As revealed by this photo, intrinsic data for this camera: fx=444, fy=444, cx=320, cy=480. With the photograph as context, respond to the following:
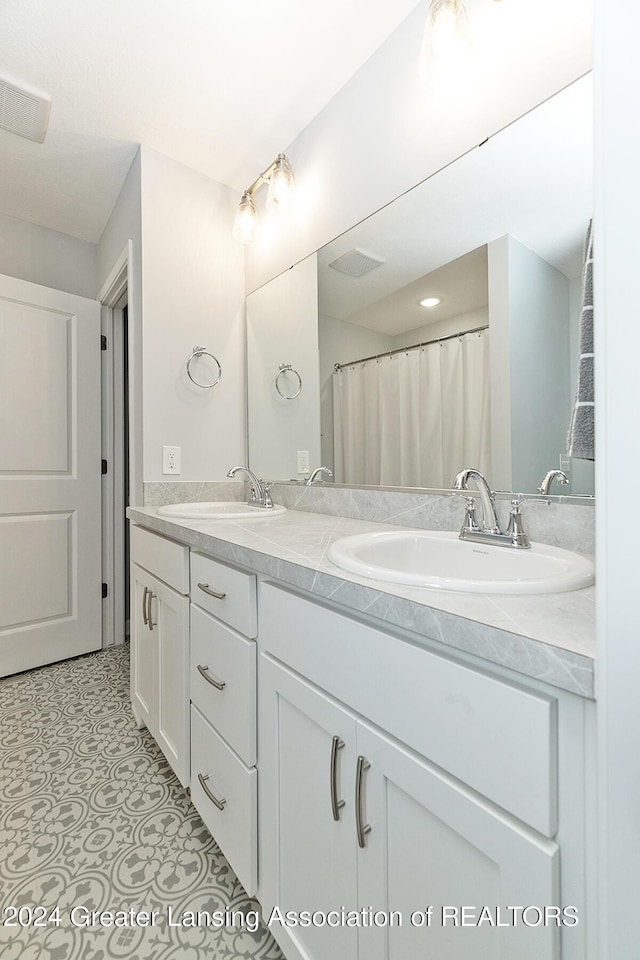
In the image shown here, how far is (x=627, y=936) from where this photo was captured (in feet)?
1.30

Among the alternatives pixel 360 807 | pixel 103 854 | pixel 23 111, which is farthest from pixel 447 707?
pixel 23 111

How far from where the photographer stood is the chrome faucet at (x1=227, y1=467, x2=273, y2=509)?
5.74ft

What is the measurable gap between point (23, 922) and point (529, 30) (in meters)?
2.35

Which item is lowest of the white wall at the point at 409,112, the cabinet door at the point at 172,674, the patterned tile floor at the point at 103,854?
the patterned tile floor at the point at 103,854

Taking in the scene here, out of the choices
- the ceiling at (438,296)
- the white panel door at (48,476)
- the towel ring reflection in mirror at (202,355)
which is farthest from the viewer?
the white panel door at (48,476)

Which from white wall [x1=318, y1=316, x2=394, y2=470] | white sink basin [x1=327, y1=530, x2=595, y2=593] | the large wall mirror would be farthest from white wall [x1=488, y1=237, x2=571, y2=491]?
white wall [x1=318, y1=316, x2=394, y2=470]

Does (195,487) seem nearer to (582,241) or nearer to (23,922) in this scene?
(23,922)

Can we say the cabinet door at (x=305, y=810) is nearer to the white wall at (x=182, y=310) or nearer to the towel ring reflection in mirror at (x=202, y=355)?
the white wall at (x=182, y=310)

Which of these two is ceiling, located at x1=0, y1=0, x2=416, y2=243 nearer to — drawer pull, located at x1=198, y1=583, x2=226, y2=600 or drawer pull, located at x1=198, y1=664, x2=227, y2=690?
drawer pull, located at x1=198, y1=583, x2=226, y2=600

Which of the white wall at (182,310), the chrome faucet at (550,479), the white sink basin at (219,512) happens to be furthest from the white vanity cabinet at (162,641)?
the chrome faucet at (550,479)

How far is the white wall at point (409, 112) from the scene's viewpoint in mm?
996

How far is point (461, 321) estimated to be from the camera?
3.91 feet

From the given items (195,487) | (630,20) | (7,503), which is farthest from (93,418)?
(630,20)

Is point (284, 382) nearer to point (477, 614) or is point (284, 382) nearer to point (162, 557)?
point (162, 557)
